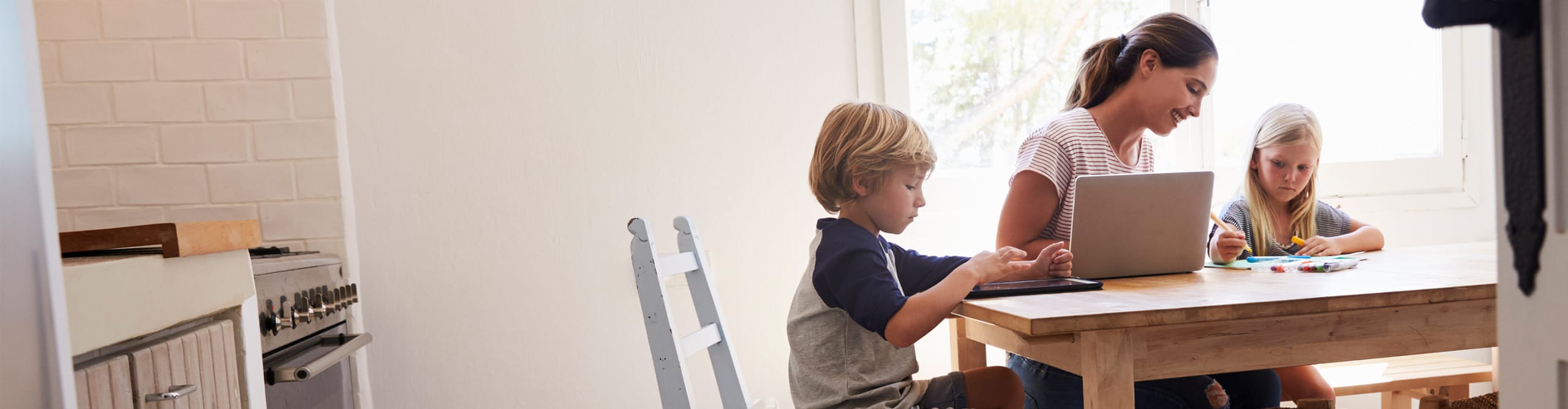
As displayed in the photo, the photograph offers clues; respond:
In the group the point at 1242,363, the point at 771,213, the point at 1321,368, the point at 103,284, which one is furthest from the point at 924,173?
the point at 1321,368

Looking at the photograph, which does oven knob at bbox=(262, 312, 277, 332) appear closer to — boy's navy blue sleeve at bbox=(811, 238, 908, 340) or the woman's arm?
boy's navy blue sleeve at bbox=(811, 238, 908, 340)

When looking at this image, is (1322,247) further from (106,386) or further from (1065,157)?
(106,386)

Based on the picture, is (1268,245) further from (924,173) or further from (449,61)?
(449,61)

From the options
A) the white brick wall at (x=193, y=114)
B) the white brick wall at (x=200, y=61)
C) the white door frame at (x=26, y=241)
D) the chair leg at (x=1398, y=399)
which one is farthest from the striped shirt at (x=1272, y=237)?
the white brick wall at (x=200, y=61)

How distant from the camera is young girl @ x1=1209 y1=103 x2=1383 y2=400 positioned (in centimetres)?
213

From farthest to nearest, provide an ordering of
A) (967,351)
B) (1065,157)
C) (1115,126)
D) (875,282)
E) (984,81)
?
1. (984,81)
2. (1115,126)
3. (1065,157)
4. (967,351)
5. (875,282)

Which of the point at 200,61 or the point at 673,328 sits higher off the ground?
the point at 200,61

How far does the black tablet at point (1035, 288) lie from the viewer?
4.89ft

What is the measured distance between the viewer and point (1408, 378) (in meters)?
2.10

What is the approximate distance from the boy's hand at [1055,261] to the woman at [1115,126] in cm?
18

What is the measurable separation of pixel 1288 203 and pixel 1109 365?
4.40 feet

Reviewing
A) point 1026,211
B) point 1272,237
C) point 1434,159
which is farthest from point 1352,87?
point 1026,211

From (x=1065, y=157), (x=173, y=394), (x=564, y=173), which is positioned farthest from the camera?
(x=564, y=173)

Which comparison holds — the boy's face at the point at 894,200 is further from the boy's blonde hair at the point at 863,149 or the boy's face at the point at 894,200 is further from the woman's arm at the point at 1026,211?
the woman's arm at the point at 1026,211
